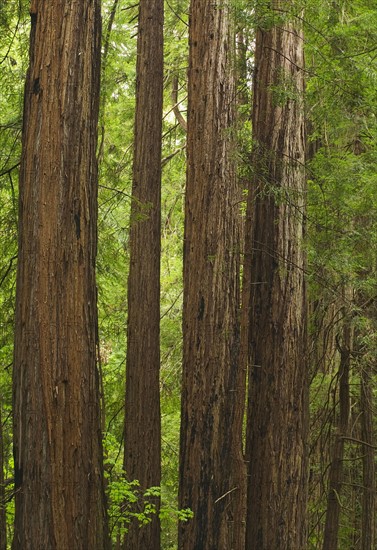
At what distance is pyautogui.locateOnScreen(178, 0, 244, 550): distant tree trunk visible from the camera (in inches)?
391

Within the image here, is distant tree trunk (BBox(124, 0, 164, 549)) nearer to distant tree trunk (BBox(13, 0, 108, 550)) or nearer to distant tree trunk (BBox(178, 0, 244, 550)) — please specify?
distant tree trunk (BBox(178, 0, 244, 550))

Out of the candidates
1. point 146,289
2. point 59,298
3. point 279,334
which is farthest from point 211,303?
point 59,298

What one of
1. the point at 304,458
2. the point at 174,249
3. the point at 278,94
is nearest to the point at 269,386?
the point at 304,458

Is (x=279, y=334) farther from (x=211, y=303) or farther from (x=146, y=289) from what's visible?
(x=146, y=289)

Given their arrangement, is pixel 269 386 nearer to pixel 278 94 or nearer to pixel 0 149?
pixel 278 94

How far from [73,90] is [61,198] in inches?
31.8

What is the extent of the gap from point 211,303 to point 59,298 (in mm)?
4073

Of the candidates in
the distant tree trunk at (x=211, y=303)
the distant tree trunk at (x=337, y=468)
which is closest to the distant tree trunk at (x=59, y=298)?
the distant tree trunk at (x=211, y=303)

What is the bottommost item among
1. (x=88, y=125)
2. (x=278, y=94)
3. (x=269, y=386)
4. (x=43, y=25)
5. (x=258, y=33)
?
(x=269, y=386)

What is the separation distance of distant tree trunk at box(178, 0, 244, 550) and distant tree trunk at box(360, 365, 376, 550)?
420cm

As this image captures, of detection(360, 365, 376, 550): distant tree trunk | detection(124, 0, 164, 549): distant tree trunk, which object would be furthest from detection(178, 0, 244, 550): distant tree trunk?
detection(360, 365, 376, 550): distant tree trunk

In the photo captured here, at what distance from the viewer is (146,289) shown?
12.0 meters

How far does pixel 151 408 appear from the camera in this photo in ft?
38.5

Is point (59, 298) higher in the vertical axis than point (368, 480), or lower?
higher
